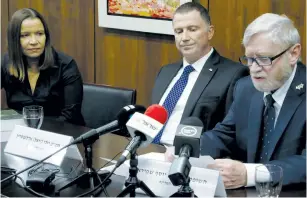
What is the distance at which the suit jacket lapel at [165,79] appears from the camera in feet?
12.3

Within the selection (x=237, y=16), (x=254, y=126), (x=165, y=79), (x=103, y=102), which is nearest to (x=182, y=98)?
(x=165, y=79)

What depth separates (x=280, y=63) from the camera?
8.54ft

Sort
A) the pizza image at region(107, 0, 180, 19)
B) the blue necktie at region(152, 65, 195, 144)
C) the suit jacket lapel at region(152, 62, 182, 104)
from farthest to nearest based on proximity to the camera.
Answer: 1. the pizza image at region(107, 0, 180, 19)
2. the suit jacket lapel at region(152, 62, 182, 104)
3. the blue necktie at region(152, 65, 195, 144)

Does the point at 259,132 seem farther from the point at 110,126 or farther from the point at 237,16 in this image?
the point at 237,16

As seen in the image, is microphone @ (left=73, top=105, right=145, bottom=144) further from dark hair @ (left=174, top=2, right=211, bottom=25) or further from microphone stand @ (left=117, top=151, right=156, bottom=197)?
dark hair @ (left=174, top=2, right=211, bottom=25)

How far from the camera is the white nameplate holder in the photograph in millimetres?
2471

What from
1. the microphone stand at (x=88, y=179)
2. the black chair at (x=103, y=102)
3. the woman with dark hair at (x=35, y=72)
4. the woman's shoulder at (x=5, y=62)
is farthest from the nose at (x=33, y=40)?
the microphone stand at (x=88, y=179)

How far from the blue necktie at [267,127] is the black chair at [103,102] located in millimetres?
1180

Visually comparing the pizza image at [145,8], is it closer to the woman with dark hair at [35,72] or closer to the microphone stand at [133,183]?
the woman with dark hair at [35,72]

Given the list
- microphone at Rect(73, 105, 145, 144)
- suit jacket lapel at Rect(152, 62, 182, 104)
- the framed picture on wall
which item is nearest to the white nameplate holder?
microphone at Rect(73, 105, 145, 144)

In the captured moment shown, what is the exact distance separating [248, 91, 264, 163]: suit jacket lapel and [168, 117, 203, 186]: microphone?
0.79 metres

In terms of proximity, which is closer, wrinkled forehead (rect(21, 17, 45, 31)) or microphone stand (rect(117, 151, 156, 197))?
microphone stand (rect(117, 151, 156, 197))

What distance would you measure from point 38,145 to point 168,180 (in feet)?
2.21

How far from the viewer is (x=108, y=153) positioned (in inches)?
111
